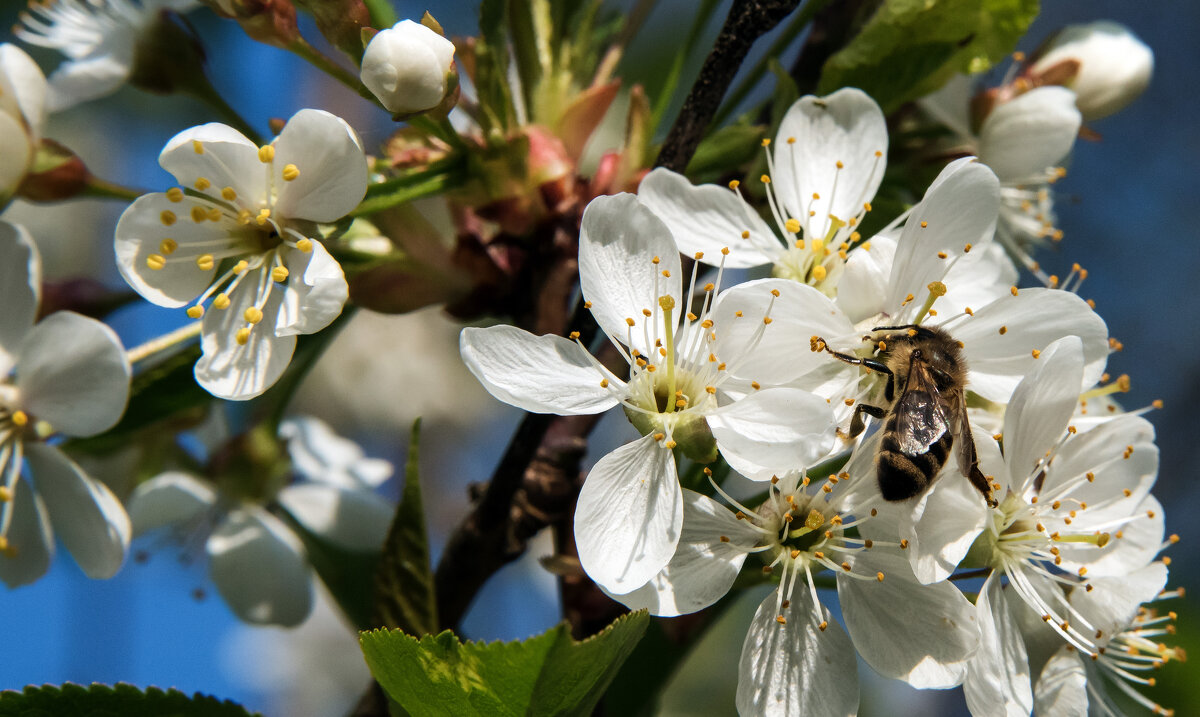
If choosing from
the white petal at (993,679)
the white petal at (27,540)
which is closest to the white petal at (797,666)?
the white petal at (993,679)

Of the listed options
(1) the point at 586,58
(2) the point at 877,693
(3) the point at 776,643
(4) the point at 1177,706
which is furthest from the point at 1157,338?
(3) the point at 776,643

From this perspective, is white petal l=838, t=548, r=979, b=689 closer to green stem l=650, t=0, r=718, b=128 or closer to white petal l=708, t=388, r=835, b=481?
white petal l=708, t=388, r=835, b=481

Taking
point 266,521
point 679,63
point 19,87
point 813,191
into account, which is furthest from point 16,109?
point 813,191

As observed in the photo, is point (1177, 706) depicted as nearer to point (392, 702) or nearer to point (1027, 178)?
point (1027, 178)

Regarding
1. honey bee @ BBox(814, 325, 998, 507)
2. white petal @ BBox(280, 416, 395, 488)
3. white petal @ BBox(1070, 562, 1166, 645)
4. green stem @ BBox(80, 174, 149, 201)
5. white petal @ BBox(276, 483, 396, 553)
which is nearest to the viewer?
honey bee @ BBox(814, 325, 998, 507)

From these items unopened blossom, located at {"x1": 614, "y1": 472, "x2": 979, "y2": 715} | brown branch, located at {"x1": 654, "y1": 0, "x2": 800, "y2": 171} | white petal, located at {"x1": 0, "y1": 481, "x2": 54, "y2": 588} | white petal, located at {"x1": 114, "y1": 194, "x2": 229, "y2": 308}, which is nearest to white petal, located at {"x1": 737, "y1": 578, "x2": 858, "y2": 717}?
unopened blossom, located at {"x1": 614, "y1": 472, "x2": 979, "y2": 715}

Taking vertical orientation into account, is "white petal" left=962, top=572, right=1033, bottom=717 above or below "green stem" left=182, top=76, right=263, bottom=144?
below

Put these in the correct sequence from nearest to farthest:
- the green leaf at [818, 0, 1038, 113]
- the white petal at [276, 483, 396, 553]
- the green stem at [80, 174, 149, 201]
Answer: the green leaf at [818, 0, 1038, 113] → the green stem at [80, 174, 149, 201] → the white petal at [276, 483, 396, 553]
